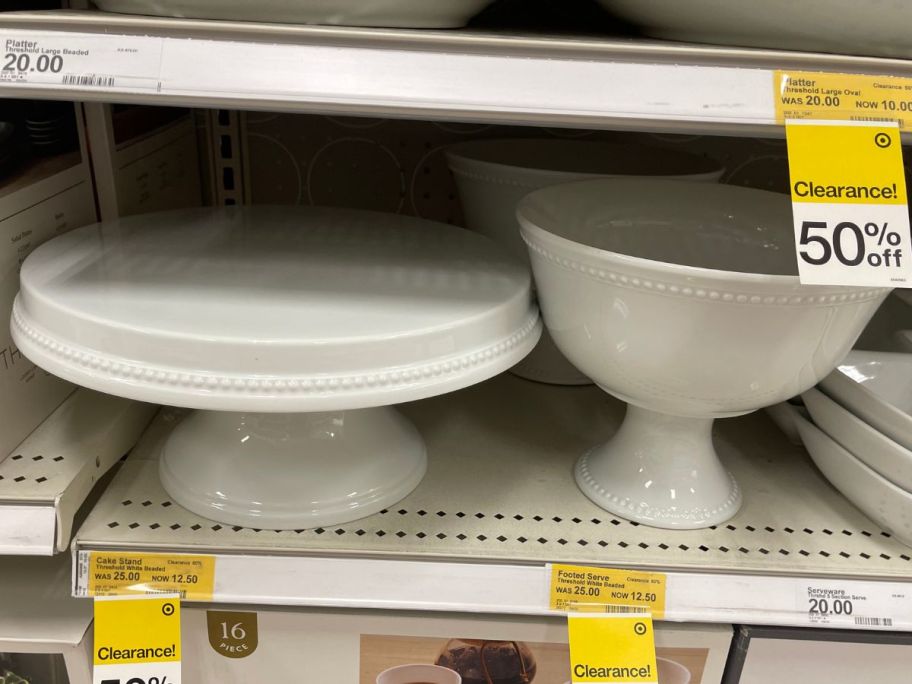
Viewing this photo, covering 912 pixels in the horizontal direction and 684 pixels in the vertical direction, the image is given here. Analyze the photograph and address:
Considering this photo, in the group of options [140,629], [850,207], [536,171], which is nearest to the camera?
[850,207]

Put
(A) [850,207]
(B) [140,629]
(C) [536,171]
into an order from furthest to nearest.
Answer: (C) [536,171] → (B) [140,629] → (A) [850,207]

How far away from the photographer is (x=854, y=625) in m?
0.55

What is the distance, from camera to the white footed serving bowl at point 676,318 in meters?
0.47

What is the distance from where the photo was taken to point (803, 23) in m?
0.48

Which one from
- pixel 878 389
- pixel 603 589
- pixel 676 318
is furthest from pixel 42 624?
pixel 878 389

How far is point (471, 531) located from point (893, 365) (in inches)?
19.1

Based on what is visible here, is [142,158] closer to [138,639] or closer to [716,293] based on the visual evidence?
[138,639]

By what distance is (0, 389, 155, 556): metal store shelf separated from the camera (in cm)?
54

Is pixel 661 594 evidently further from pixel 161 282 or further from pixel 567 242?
pixel 161 282

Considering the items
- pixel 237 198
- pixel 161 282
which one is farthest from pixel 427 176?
pixel 161 282

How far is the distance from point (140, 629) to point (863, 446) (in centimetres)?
61

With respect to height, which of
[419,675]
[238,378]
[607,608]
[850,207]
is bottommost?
[419,675]

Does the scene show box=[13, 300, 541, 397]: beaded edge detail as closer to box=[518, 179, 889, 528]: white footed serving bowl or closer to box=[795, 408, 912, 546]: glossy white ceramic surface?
box=[518, 179, 889, 528]: white footed serving bowl

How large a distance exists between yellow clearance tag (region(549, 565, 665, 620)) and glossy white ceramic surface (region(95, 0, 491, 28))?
0.43 meters
